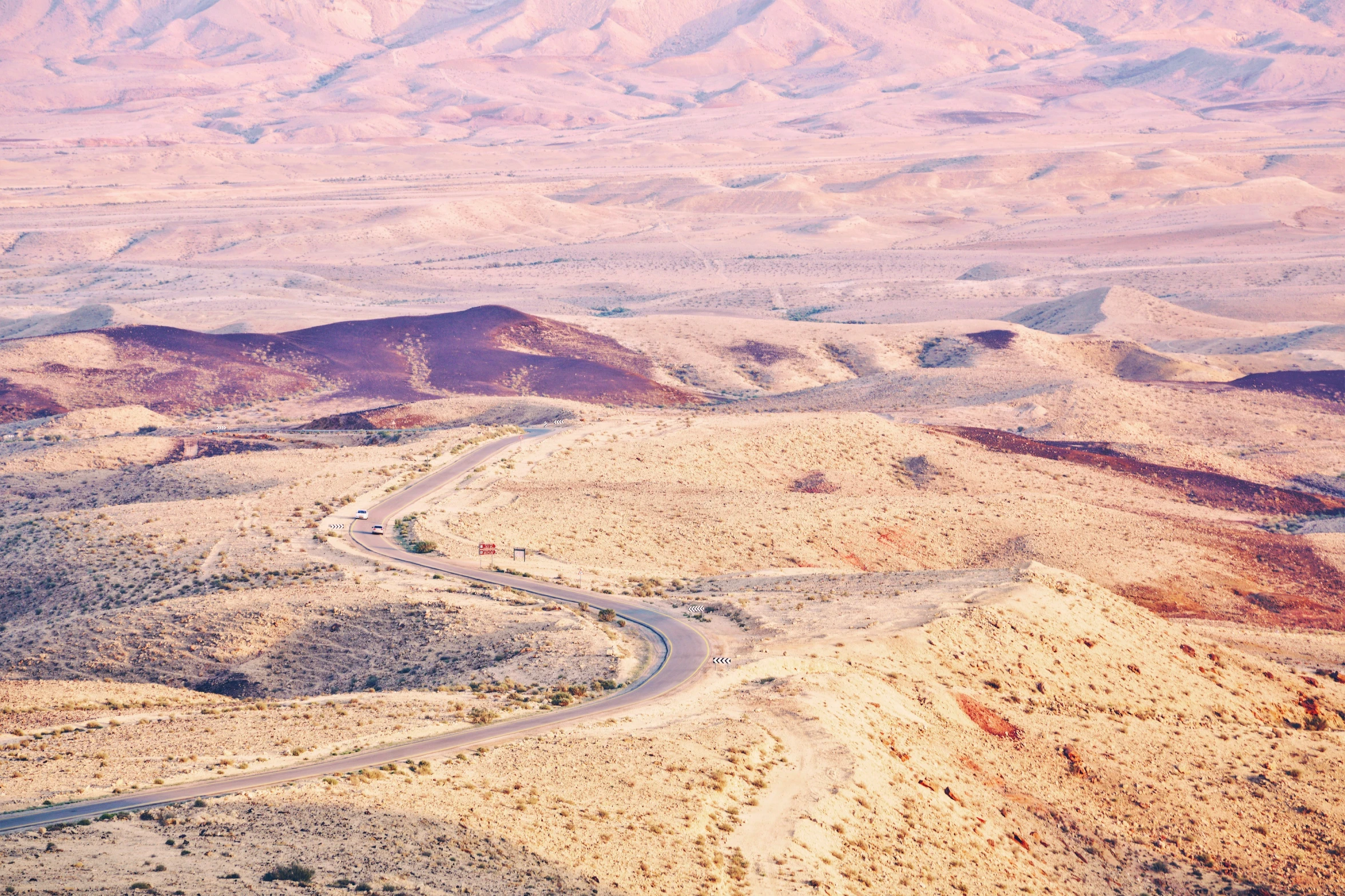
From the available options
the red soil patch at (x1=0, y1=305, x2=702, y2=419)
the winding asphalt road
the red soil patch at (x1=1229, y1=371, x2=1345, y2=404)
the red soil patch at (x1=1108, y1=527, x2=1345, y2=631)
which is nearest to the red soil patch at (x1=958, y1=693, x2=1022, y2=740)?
the winding asphalt road

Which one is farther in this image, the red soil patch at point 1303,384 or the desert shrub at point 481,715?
the red soil patch at point 1303,384

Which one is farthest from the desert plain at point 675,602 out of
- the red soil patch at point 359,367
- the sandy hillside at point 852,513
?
the red soil patch at point 359,367

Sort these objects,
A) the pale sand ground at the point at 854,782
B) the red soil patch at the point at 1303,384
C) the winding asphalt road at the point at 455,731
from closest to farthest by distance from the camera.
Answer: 1. the pale sand ground at the point at 854,782
2. the winding asphalt road at the point at 455,731
3. the red soil patch at the point at 1303,384

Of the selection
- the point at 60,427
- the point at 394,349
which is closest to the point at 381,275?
the point at 394,349

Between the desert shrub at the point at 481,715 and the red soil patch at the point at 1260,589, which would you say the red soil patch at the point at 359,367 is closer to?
the red soil patch at the point at 1260,589

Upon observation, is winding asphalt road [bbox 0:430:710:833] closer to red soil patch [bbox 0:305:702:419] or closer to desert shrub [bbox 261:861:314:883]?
desert shrub [bbox 261:861:314:883]

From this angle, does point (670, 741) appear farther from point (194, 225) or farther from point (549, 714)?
point (194, 225)
